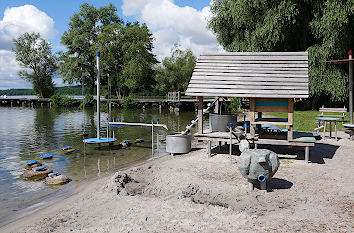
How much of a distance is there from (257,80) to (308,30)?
69.6ft

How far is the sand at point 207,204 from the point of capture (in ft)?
19.8

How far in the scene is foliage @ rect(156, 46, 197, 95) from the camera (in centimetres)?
6000

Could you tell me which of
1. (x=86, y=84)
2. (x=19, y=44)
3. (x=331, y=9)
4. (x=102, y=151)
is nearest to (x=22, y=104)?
(x=19, y=44)

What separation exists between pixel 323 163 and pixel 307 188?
349 cm

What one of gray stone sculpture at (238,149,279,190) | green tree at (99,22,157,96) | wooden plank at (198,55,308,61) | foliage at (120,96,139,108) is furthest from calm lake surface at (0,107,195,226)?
green tree at (99,22,157,96)

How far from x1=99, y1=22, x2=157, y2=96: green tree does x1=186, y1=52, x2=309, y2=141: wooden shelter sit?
139 feet

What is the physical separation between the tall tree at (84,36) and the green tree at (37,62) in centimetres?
1023

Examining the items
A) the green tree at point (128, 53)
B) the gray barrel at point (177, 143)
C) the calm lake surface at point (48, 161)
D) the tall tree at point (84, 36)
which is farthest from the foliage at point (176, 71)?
the gray barrel at point (177, 143)

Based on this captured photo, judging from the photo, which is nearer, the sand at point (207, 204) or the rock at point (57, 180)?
the sand at point (207, 204)

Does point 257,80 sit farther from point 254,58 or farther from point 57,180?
point 57,180

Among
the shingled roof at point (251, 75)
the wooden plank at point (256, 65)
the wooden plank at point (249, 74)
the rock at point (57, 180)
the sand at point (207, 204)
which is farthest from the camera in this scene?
the wooden plank at point (256, 65)

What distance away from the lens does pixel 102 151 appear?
51.7ft

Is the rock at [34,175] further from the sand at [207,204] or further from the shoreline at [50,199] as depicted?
the sand at [207,204]

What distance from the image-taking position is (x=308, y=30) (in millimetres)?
29250
